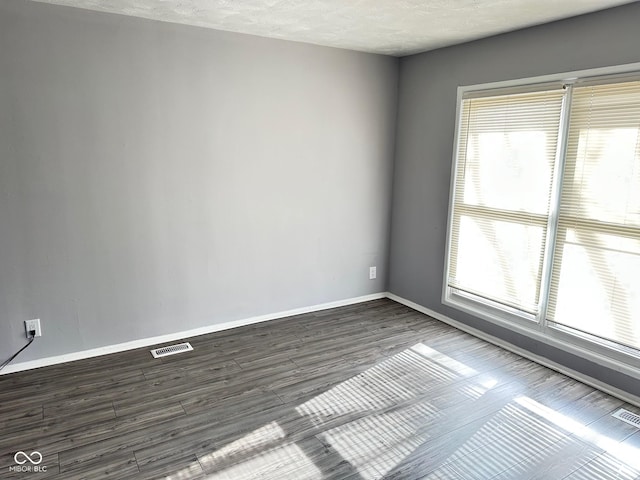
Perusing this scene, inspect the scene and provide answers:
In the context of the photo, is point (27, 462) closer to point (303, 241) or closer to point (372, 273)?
point (303, 241)

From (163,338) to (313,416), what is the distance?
63.0 inches

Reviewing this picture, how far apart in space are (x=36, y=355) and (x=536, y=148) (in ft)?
13.1

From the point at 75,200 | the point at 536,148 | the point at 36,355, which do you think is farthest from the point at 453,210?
the point at 36,355

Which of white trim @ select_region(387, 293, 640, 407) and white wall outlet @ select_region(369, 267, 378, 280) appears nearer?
white trim @ select_region(387, 293, 640, 407)

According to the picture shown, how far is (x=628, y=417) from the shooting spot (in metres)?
2.66

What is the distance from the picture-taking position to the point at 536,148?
3281mm

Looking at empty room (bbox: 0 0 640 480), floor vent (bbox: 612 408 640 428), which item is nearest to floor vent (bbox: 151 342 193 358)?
empty room (bbox: 0 0 640 480)

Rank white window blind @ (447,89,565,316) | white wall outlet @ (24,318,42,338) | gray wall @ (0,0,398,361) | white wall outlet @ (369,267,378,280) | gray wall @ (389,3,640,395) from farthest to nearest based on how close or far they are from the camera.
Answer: white wall outlet @ (369,267,378,280) < white window blind @ (447,89,565,316) < white wall outlet @ (24,318,42,338) < gray wall @ (0,0,398,361) < gray wall @ (389,3,640,395)

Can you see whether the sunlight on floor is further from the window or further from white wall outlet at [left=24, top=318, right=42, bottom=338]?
white wall outlet at [left=24, top=318, right=42, bottom=338]

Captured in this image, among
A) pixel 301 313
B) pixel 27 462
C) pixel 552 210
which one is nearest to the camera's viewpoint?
pixel 27 462

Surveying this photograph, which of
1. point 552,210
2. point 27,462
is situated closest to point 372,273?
point 552,210

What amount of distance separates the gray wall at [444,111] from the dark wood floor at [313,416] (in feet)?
2.04

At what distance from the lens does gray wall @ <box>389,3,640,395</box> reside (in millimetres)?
2842

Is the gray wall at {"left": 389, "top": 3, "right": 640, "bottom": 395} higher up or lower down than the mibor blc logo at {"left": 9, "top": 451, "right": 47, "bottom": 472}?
higher up
